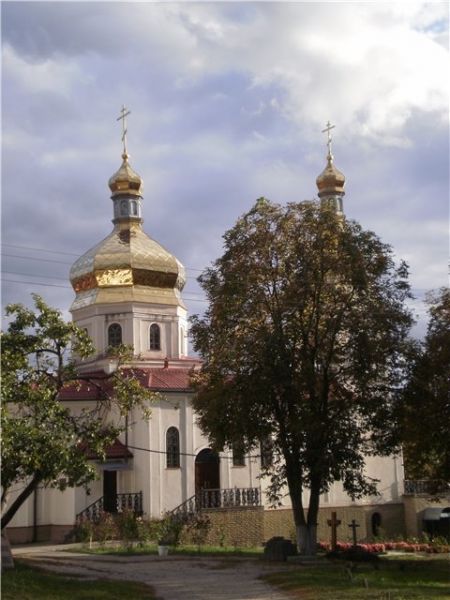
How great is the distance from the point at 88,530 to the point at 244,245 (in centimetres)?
1242

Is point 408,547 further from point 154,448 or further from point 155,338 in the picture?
Result: point 155,338

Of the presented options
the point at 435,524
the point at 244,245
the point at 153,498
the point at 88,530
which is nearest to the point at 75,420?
the point at 244,245

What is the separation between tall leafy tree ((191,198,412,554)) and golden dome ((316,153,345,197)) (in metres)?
25.2

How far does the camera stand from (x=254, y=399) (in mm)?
24016

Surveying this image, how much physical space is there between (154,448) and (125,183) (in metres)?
13.5

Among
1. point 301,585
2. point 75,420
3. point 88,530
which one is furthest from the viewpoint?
point 88,530

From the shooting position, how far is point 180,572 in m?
22.5

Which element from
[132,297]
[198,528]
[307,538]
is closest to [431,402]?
[307,538]

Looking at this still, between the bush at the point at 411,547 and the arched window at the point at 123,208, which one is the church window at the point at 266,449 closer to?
the bush at the point at 411,547

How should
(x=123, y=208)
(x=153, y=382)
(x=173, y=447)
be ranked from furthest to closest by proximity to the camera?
1. (x=123, y=208)
2. (x=153, y=382)
3. (x=173, y=447)

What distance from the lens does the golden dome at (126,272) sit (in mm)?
41000

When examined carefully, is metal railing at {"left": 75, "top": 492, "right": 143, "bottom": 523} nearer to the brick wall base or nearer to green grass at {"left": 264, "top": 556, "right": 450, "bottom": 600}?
the brick wall base

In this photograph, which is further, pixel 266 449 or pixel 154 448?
pixel 154 448

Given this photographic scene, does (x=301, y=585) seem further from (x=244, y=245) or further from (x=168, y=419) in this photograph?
(x=168, y=419)
